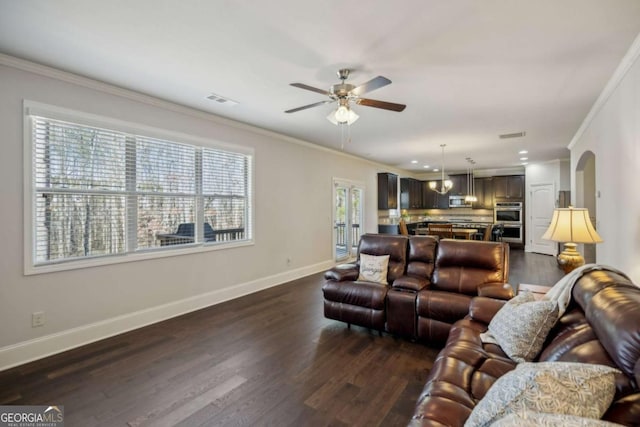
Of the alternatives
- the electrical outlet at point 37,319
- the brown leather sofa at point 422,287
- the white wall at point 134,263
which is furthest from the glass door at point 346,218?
the electrical outlet at point 37,319

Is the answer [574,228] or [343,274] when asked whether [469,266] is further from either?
[343,274]

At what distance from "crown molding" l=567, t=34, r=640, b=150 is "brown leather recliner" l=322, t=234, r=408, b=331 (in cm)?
263

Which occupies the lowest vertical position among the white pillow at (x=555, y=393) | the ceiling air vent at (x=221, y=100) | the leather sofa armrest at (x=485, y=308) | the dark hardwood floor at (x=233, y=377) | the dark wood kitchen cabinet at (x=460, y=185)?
the dark hardwood floor at (x=233, y=377)

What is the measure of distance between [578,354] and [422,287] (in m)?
1.83

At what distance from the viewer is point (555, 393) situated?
99 cm

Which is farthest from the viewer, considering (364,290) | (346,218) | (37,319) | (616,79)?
(346,218)

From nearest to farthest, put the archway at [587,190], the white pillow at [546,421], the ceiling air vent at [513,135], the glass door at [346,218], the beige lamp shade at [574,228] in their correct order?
the white pillow at [546,421] < the beige lamp shade at [574,228] < the ceiling air vent at [513,135] < the archway at [587,190] < the glass door at [346,218]

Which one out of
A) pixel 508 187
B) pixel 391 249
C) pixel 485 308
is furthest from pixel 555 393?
pixel 508 187

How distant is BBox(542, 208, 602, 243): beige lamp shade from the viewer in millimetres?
2646

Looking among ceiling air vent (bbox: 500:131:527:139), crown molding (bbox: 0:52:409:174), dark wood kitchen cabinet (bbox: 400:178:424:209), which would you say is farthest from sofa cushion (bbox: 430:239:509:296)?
dark wood kitchen cabinet (bbox: 400:178:424:209)

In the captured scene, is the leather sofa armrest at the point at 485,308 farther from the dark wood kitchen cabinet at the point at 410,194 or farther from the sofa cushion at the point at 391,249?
the dark wood kitchen cabinet at the point at 410,194

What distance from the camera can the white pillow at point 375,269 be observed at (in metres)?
3.60

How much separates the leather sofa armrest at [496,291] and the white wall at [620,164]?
3.71 feet

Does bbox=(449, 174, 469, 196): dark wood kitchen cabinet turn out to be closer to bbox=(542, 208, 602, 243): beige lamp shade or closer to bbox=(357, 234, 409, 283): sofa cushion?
bbox=(357, 234, 409, 283): sofa cushion
